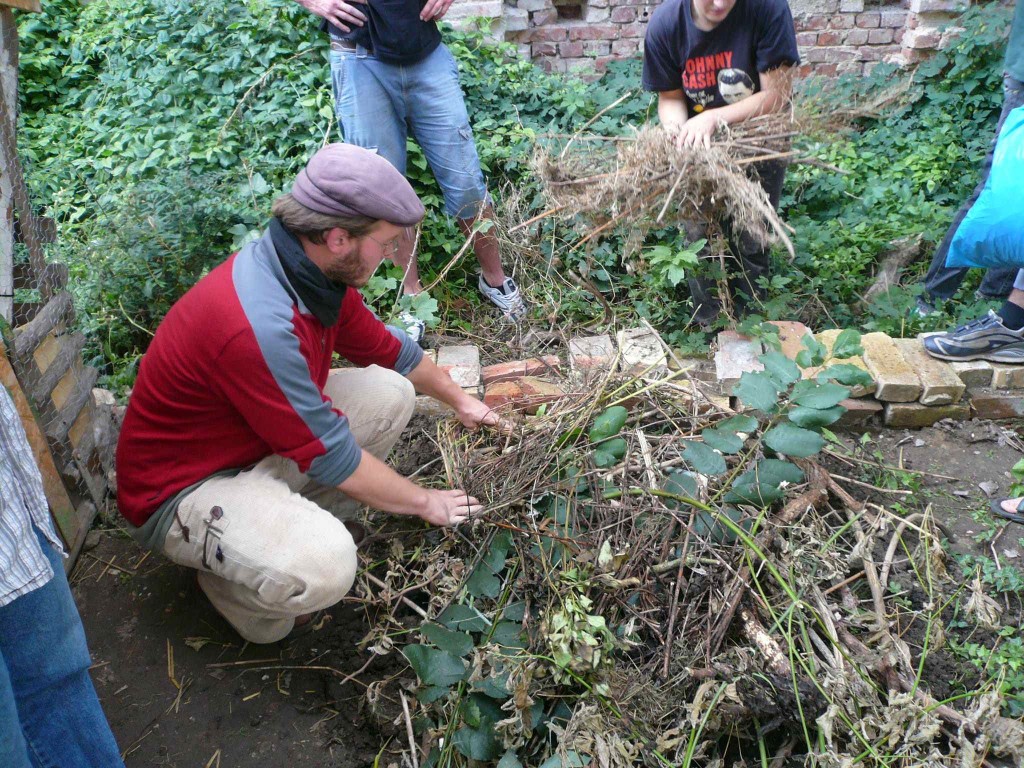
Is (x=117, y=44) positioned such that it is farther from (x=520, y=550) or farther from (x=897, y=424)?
(x=897, y=424)

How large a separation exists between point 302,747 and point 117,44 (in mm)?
5394

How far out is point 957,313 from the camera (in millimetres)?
4094

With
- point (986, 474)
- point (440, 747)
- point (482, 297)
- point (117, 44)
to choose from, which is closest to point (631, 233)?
point (482, 297)

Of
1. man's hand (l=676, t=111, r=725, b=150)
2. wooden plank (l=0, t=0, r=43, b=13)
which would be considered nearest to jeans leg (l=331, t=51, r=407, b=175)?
wooden plank (l=0, t=0, r=43, b=13)

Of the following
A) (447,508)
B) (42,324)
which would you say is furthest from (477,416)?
(42,324)

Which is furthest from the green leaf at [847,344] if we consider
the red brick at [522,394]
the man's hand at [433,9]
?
the man's hand at [433,9]

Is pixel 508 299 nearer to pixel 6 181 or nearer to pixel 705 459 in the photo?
pixel 705 459

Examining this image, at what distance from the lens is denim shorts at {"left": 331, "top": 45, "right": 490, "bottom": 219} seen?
3773 mm

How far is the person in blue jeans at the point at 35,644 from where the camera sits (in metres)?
1.54

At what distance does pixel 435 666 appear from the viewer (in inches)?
89.4

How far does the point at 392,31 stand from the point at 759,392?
7.86 ft

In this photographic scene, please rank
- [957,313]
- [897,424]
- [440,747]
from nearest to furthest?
[440,747] → [897,424] → [957,313]

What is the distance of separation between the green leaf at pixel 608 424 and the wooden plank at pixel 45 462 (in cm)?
180

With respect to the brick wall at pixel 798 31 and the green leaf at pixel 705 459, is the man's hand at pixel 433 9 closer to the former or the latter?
the brick wall at pixel 798 31
